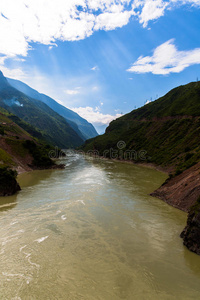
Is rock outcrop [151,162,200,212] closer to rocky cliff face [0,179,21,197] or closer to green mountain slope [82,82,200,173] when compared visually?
rocky cliff face [0,179,21,197]

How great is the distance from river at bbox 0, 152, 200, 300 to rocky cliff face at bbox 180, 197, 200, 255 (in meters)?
0.71

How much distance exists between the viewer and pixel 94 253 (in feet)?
58.0

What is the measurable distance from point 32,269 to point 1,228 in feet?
33.3

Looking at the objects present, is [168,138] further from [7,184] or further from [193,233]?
[193,233]

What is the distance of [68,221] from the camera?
83.3 ft

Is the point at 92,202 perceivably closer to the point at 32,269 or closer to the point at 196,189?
the point at 196,189

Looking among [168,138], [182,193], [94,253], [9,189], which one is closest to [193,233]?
[94,253]

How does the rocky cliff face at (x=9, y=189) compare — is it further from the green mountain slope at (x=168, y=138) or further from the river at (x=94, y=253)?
the green mountain slope at (x=168, y=138)

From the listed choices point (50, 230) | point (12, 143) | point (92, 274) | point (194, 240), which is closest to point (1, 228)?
point (50, 230)

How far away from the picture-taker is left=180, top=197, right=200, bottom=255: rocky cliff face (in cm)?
1770

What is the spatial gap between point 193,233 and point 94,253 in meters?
9.93

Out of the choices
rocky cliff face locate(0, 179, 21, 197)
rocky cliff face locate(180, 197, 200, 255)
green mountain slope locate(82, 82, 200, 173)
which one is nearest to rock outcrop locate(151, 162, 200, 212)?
rocky cliff face locate(180, 197, 200, 255)

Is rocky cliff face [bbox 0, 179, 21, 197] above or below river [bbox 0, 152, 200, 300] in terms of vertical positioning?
above

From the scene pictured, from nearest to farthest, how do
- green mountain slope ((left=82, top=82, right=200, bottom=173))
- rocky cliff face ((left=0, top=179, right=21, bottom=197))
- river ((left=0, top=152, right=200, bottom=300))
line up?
river ((left=0, top=152, right=200, bottom=300)), rocky cliff face ((left=0, top=179, right=21, bottom=197)), green mountain slope ((left=82, top=82, right=200, bottom=173))
